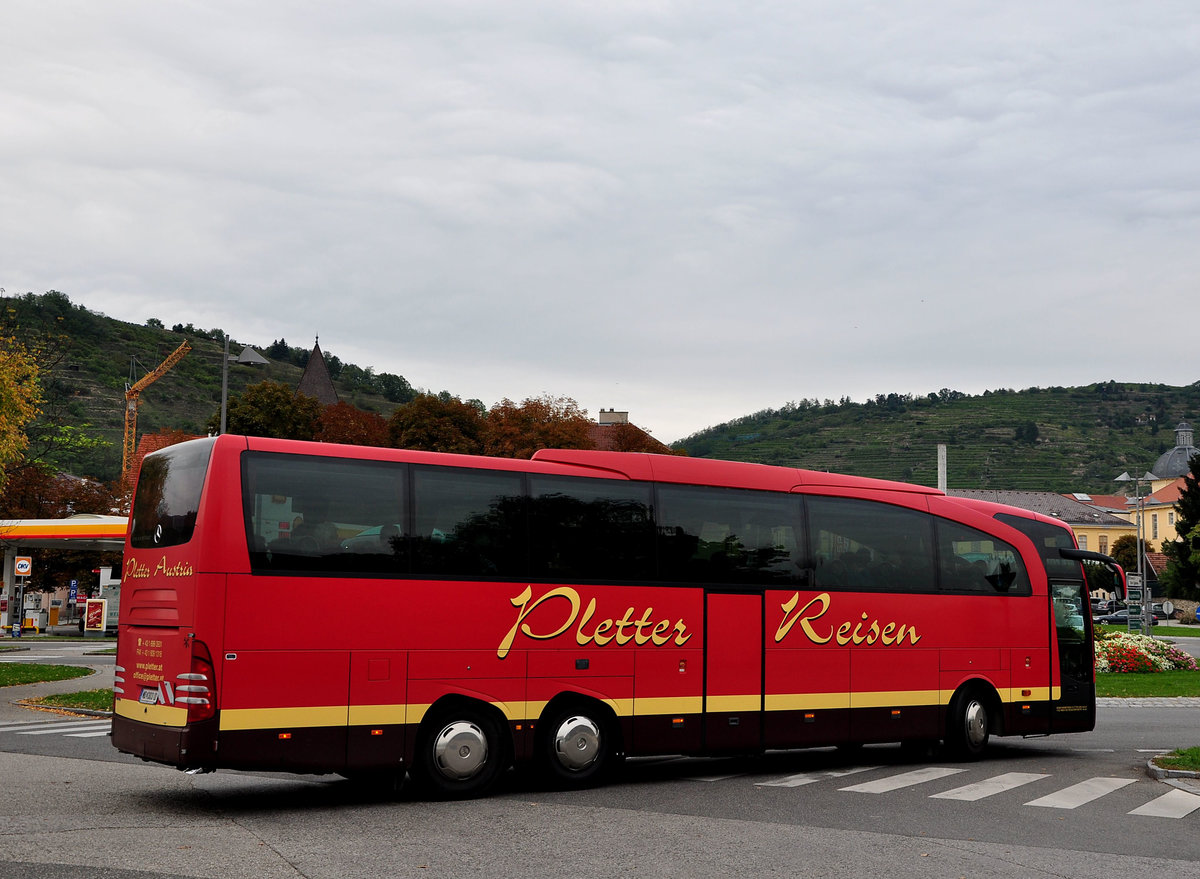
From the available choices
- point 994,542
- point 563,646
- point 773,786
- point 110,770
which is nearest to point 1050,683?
point 994,542

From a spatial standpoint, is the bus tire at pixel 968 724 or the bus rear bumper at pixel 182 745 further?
the bus tire at pixel 968 724

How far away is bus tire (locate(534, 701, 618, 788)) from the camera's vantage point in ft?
41.9

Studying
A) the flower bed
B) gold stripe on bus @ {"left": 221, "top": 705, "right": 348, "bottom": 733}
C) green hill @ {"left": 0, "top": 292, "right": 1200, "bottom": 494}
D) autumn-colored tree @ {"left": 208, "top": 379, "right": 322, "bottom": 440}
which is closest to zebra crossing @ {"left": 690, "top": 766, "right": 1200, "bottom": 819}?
gold stripe on bus @ {"left": 221, "top": 705, "right": 348, "bottom": 733}

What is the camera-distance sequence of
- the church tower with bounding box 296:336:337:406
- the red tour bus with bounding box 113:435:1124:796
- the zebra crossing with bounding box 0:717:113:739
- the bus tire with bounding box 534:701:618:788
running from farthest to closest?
the church tower with bounding box 296:336:337:406 → the zebra crossing with bounding box 0:717:113:739 → the bus tire with bounding box 534:701:618:788 → the red tour bus with bounding box 113:435:1124:796

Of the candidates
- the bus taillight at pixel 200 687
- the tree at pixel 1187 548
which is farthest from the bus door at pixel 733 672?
the tree at pixel 1187 548

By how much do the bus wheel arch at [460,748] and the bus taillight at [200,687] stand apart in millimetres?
2074

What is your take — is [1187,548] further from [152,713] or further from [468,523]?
[152,713]

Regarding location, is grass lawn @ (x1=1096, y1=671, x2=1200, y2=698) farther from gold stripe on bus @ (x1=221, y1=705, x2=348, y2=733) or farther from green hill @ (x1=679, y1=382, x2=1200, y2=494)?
green hill @ (x1=679, y1=382, x2=1200, y2=494)

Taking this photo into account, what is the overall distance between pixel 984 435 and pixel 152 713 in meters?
167

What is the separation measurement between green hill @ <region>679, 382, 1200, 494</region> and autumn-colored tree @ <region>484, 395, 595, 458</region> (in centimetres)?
7344

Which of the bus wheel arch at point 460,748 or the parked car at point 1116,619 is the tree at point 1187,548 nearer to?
the parked car at point 1116,619

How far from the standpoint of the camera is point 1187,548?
279ft

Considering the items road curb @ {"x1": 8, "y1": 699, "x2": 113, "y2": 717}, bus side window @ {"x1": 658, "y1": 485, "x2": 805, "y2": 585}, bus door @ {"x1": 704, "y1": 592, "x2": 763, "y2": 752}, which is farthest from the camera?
road curb @ {"x1": 8, "y1": 699, "x2": 113, "y2": 717}

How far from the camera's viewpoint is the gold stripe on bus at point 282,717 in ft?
35.4
